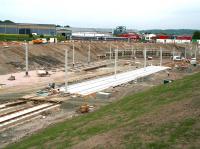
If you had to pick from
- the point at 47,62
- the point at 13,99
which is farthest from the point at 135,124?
the point at 47,62

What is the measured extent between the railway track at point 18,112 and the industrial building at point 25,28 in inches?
3291

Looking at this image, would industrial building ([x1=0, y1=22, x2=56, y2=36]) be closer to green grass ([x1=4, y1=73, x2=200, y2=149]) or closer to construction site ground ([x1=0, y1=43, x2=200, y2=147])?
construction site ground ([x1=0, y1=43, x2=200, y2=147])

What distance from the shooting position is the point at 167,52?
10362 centimetres

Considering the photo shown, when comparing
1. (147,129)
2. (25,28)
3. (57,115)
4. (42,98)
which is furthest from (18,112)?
(25,28)

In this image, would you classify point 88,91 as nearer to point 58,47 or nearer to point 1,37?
point 58,47

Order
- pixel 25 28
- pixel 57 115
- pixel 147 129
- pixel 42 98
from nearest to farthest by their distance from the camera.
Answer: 1. pixel 147 129
2. pixel 57 115
3. pixel 42 98
4. pixel 25 28

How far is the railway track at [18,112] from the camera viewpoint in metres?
25.9

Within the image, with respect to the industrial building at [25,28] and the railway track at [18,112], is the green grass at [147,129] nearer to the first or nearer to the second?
the railway track at [18,112]

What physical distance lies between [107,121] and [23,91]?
2184 cm

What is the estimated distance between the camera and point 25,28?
118562 millimetres

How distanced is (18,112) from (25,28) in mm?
92451

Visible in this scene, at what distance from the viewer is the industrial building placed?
370 feet

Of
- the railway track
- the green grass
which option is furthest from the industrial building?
the green grass

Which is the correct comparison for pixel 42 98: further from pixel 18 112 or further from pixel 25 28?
pixel 25 28
